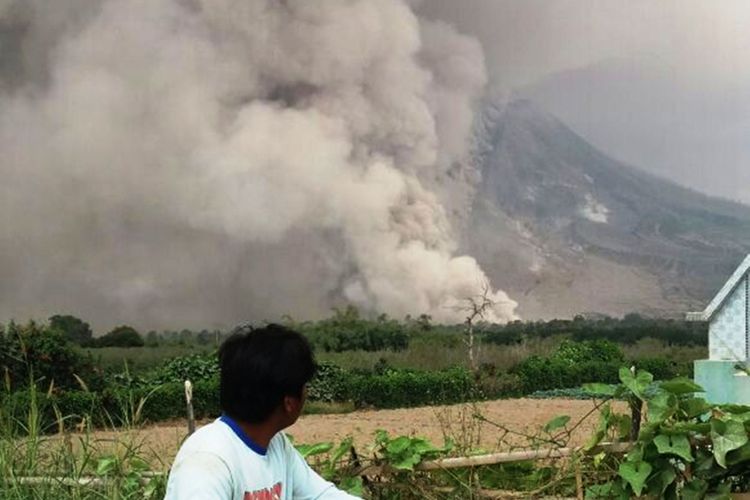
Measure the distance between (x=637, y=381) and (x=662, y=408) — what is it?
A: 10 cm

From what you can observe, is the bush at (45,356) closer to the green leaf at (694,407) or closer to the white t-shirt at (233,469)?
the green leaf at (694,407)

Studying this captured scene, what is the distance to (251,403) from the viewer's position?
5.24ft

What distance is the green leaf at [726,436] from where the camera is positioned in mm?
2656

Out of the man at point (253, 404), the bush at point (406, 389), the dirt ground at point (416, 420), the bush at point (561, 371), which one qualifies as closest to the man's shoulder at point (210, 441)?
the man at point (253, 404)

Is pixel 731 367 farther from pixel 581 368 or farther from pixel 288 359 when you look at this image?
pixel 581 368

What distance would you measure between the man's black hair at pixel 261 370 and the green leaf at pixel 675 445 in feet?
4.48

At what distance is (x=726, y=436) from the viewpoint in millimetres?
2676

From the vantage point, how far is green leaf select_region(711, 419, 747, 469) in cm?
266

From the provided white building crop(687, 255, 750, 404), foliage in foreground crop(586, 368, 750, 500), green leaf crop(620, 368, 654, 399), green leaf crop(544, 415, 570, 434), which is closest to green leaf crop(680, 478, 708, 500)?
foliage in foreground crop(586, 368, 750, 500)

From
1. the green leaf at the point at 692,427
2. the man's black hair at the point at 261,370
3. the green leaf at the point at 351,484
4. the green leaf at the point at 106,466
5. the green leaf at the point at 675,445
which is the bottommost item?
the green leaf at the point at 351,484

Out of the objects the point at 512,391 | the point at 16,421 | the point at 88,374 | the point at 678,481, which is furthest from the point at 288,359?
the point at 512,391

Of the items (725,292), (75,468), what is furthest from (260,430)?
(725,292)

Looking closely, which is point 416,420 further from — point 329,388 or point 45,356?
point 45,356

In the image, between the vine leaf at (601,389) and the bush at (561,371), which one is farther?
the bush at (561,371)
